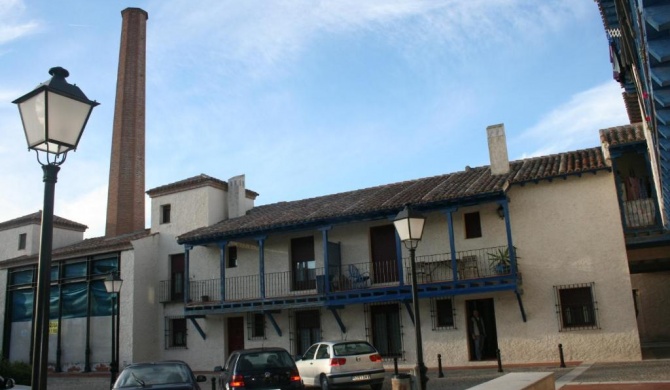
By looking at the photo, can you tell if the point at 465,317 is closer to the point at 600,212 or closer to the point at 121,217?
the point at 600,212

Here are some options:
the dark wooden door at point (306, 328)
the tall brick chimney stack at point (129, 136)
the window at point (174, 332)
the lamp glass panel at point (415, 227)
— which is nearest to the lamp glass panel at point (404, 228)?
the lamp glass panel at point (415, 227)

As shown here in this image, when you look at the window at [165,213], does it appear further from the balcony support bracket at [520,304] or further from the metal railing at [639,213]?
the metal railing at [639,213]

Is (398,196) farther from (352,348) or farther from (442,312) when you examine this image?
(352,348)

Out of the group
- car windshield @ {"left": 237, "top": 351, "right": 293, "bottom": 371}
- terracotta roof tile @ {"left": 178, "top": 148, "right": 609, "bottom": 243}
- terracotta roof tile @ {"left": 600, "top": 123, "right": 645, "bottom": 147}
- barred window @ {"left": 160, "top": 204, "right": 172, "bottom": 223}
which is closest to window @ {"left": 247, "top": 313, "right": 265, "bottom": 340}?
terracotta roof tile @ {"left": 178, "top": 148, "right": 609, "bottom": 243}

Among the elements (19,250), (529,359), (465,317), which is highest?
(19,250)

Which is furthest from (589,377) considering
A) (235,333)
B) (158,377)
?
(235,333)

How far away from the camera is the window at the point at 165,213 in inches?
1085

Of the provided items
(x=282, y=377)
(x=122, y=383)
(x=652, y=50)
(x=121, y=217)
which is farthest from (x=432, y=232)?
(x=121, y=217)

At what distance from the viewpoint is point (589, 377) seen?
13.8m

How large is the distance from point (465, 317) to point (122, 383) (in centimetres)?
1251

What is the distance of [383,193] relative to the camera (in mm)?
23250

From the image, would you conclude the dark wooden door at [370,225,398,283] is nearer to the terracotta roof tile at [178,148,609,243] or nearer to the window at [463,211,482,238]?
the terracotta roof tile at [178,148,609,243]

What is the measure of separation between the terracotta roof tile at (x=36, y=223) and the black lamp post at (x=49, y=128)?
1108 inches

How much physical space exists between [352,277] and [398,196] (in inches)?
133
